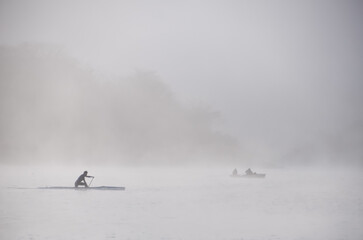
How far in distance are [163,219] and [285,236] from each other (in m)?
8.89

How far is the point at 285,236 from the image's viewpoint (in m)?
26.6

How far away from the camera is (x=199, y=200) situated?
4731 centimetres

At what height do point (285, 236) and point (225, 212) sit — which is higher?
point (225, 212)

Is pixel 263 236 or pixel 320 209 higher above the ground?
pixel 320 209

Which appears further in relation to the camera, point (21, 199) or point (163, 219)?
point (21, 199)

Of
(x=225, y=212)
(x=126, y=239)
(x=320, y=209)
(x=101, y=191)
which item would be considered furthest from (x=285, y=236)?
(x=101, y=191)

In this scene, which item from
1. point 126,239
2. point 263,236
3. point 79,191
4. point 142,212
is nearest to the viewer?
point 126,239

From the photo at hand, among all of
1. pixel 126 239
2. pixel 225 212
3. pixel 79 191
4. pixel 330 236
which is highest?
pixel 79 191

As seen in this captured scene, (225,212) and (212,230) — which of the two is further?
(225,212)

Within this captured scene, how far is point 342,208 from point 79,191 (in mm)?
26731

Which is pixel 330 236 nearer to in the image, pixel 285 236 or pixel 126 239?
pixel 285 236

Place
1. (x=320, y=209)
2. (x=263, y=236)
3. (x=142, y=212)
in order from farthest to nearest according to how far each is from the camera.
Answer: (x=320, y=209) < (x=142, y=212) < (x=263, y=236)

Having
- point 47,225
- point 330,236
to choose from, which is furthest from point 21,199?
point 330,236

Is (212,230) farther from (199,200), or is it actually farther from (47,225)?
(199,200)
